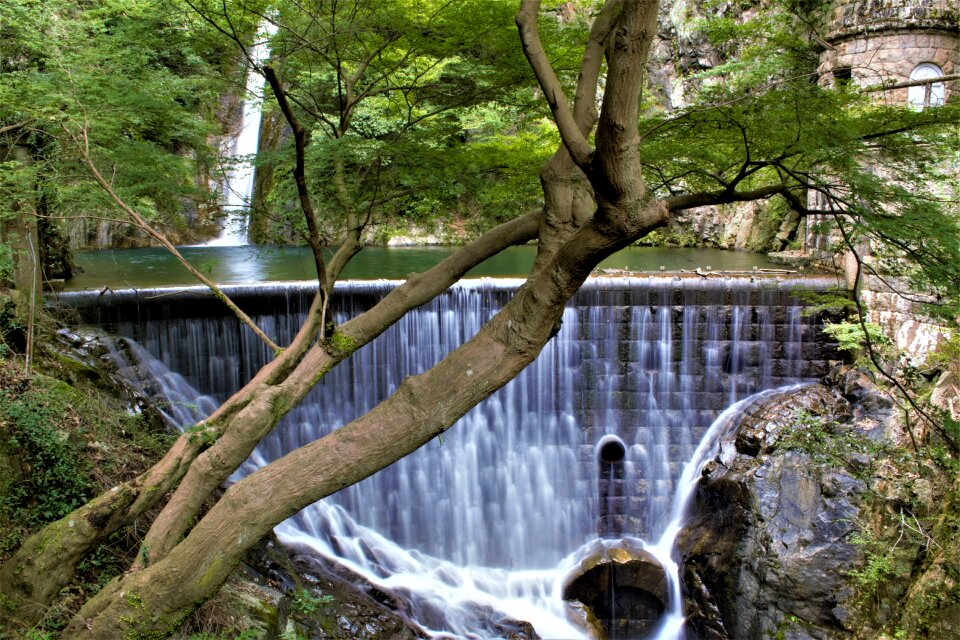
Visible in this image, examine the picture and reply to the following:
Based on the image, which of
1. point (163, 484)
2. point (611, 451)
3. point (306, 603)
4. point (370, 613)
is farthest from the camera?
point (611, 451)

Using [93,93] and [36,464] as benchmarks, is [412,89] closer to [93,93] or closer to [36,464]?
[93,93]

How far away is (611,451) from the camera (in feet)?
29.7

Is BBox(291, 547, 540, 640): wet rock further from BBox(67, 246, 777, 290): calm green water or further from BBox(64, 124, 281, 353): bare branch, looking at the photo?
BBox(67, 246, 777, 290): calm green water

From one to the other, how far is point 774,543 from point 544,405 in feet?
10.8

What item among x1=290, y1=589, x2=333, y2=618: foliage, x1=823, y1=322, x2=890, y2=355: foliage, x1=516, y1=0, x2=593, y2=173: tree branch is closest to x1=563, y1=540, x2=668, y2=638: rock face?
x1=290, y1=589, x2=333, y2=618: foliage

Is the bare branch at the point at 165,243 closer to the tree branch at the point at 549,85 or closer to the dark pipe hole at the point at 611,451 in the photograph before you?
the tree branch at the point at 549,85

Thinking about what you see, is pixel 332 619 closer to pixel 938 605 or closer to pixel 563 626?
pixel 563 626

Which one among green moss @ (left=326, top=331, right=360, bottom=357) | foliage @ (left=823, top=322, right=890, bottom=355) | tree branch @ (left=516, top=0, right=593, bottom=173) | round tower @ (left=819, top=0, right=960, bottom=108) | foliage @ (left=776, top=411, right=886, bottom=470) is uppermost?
round tower @ (left=819, top=0, right=960, bottom=108)

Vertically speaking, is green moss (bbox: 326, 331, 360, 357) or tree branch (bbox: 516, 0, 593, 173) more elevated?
A: tree branch (bbox: 516, 0, 593, 173)

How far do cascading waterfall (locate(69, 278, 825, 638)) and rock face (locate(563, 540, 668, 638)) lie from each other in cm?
37

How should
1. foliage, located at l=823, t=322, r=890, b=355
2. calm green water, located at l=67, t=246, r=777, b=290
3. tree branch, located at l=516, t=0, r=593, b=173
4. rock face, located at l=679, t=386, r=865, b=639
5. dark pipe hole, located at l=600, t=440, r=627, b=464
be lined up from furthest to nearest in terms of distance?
1. calm green water, located at l=67, t=246, r=777, b=290
2. dark pipe hole, located at l=600, t=440, r=627, b=464
3. foliage, located at l=823, t=322, r=890, b=355
4. rock face, located at l=679, t=386, r=865, b=639
5. tree branch, located at l=516, t=0, r=593, b=173

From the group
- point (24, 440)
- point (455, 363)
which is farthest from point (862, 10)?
point (24, 440)

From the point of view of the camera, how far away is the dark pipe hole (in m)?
9.04

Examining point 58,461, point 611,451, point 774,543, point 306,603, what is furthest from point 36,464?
point 774,543
